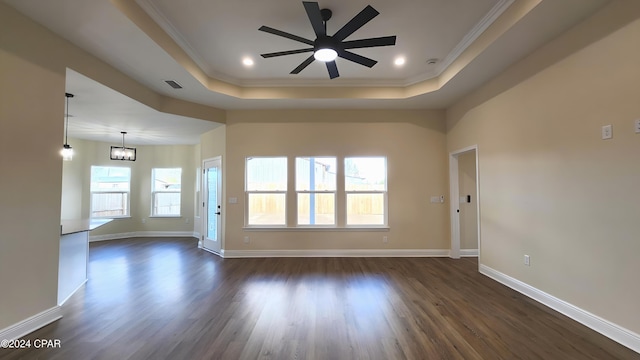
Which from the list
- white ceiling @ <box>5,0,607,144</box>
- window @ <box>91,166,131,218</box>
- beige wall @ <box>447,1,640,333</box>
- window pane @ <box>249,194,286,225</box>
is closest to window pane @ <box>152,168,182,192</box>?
window @ <box>91,166,131,218</box>

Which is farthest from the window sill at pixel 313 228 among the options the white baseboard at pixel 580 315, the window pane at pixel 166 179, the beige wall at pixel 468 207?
the window pane at pixel 166 179

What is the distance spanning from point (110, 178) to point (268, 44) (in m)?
6.65

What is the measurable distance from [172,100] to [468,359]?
5.37 m

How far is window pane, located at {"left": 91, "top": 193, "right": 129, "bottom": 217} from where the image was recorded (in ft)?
23.1

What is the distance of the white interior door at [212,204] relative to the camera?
217 inches

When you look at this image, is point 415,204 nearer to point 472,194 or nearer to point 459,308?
point 472,194

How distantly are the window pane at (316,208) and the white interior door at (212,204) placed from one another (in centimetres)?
169

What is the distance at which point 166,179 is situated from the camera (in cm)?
777

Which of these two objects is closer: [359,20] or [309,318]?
[359,20]

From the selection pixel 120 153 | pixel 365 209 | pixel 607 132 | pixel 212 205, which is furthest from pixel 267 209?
pixel 607 132

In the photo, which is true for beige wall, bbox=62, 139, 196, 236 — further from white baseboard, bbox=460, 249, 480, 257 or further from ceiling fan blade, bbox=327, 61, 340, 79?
white baseboard, bbox=460, 249, 480, 257

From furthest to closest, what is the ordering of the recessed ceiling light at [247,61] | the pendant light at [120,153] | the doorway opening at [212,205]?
the pendant light at [120,153]
the doorway opening at [212,205]
the recessed ceiling light at [247,61]

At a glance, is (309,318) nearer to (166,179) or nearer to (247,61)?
(247,61)

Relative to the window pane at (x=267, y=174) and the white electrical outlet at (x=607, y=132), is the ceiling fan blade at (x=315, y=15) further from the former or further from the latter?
the window pane at (x=267, y=174)
